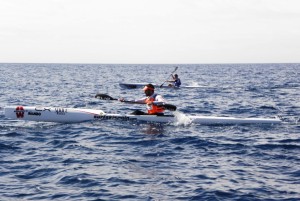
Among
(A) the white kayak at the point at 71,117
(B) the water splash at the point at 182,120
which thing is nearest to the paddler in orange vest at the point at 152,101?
(A) the white kayak at the point at 71,117

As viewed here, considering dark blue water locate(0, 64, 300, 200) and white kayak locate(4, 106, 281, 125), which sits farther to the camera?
white kayak locate(4, 106, 281, 125)

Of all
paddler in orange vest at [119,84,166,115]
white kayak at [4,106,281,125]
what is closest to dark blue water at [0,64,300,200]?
white kayak at [4,106,281,125]

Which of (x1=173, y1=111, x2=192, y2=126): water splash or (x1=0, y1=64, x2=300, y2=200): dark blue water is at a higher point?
(x1=173, y1=111, x2=192, y2=126): water splash

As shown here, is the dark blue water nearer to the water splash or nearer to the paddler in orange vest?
the water splash

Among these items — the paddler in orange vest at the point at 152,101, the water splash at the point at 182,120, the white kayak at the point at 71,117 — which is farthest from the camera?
the water splash at the point at 182,120

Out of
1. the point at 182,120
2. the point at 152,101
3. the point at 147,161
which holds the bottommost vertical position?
the point at 147,161

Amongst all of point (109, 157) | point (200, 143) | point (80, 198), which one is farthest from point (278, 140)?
point (80, 198)

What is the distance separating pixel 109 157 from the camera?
9836 millimetres

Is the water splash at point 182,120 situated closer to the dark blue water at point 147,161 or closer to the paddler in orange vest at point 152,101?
the dark blue water at point 147,161

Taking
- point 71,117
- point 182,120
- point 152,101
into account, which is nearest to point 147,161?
point 152,101

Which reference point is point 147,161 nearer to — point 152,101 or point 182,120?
point 152,101

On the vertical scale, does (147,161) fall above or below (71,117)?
below

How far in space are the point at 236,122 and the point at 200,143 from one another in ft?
12.3

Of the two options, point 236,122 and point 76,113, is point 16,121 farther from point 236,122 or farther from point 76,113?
point 236,122
